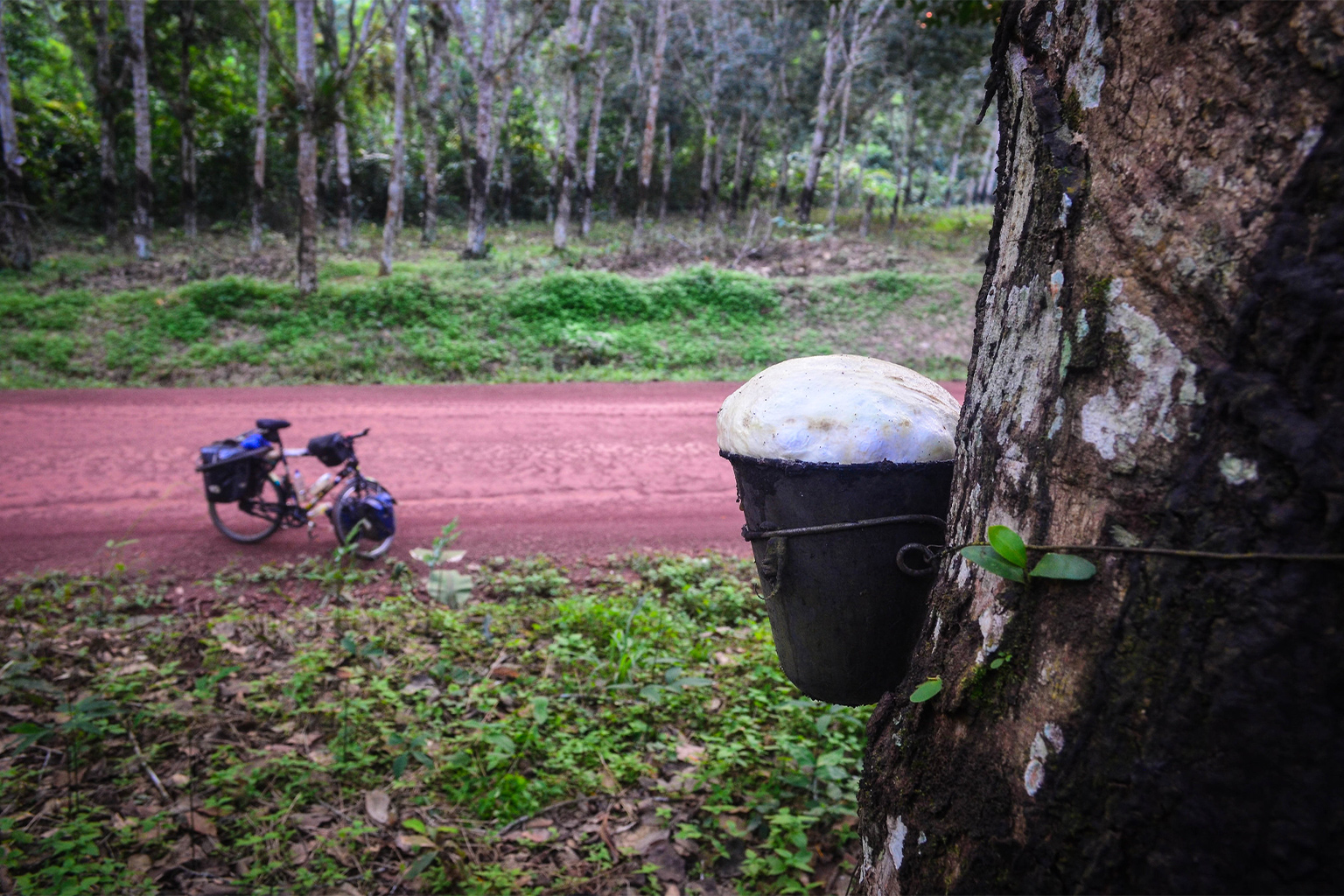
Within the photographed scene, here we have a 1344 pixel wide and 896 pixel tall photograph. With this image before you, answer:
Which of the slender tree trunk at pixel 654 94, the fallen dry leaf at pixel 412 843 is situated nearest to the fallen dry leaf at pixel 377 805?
the fallen dry leaf at pixel 412 843

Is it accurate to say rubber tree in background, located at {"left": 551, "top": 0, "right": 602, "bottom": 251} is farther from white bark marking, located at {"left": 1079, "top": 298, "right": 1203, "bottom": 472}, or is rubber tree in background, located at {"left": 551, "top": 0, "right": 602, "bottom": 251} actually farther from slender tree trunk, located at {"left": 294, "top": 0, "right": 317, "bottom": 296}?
white bark marking, located at {"left": 1079, "top": 298, "right": 1203, "bottom": 472}

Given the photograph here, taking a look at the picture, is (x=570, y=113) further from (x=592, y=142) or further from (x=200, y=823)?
(x=200, y=823)

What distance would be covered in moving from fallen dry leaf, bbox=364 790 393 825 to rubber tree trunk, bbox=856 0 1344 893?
6.11 feet

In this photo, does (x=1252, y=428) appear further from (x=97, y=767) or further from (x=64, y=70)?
(x=64, y=70)

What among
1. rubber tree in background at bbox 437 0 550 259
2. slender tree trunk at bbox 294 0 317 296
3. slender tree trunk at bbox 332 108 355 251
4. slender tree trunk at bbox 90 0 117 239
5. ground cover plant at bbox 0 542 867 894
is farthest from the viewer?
slender tree trunk at bbox 332 108 355 251

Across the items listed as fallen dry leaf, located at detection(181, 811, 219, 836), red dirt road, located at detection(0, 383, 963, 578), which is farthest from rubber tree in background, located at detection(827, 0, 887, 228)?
fallen dry leaf, located at detection(181, 811, 219, 836)

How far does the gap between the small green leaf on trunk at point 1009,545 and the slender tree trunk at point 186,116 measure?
64.5 feet

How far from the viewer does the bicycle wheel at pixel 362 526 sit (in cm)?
496

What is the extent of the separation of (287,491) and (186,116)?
15603 mm

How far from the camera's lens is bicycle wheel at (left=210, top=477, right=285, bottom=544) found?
203 inches

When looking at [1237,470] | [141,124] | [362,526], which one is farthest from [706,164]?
[1237,470]

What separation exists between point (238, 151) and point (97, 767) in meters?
22.4

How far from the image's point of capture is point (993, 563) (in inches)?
41.9

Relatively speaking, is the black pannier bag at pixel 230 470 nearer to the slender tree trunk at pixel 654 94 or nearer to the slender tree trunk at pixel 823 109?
the slender tree trunk at pixel 654 94
